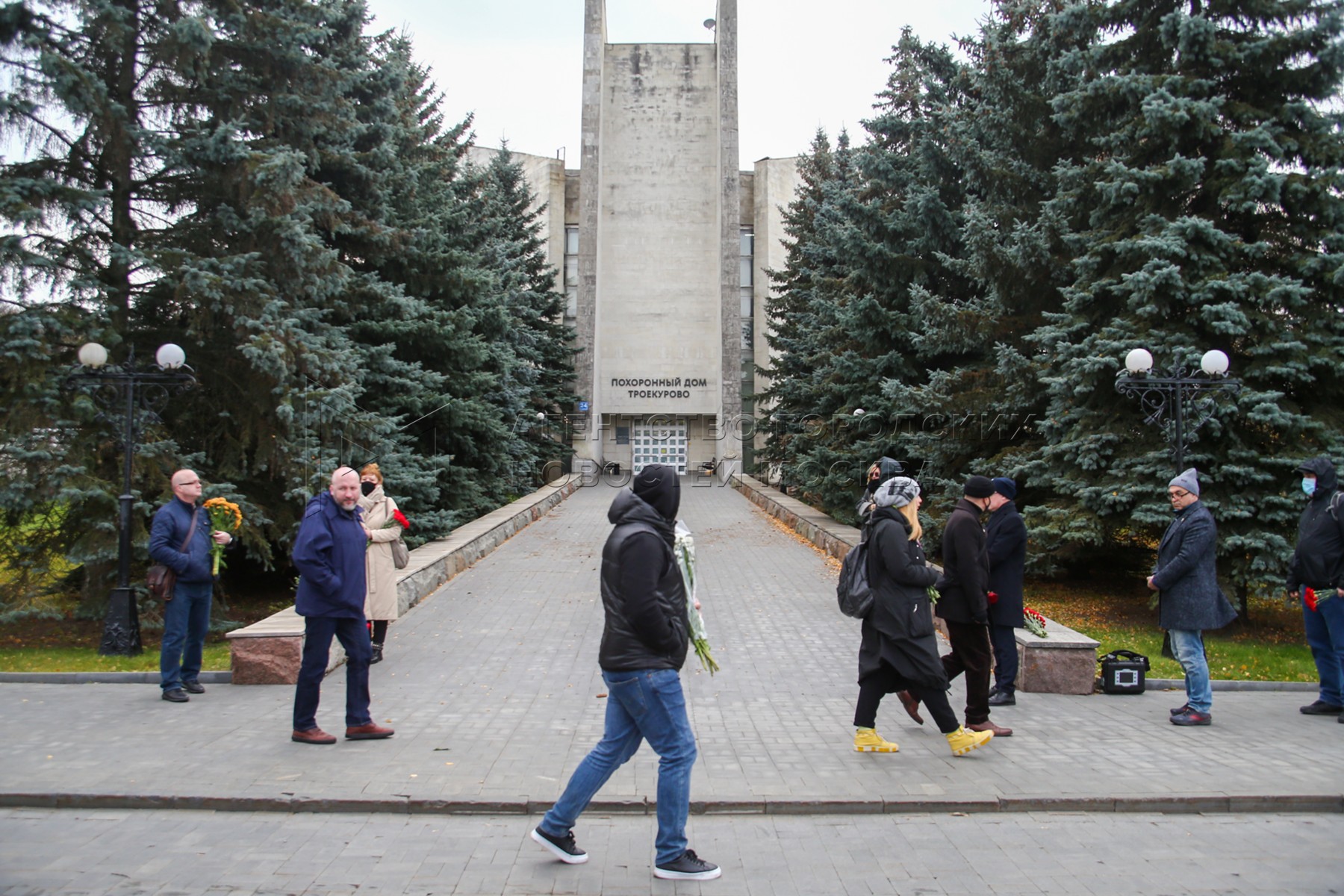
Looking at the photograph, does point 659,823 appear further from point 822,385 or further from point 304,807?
point 822,385

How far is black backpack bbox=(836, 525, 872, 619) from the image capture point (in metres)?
5.68

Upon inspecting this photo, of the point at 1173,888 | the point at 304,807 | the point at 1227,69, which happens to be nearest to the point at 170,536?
the point at 304,807

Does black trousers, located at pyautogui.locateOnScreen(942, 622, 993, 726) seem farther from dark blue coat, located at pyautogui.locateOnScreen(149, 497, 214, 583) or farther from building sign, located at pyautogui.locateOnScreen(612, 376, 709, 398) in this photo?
building sign, located at pyautogui.locateOnScreen(612, 376, 709, 398)

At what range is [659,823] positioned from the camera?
4.16 metres

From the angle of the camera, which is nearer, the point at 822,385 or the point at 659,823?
the point at 659,823

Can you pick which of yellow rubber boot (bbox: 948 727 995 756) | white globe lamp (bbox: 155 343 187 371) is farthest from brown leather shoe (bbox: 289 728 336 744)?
white globe lamp (bbox: 155 343 187 371)

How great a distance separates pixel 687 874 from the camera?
13.4ft

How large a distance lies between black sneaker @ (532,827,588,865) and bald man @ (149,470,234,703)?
153 inches

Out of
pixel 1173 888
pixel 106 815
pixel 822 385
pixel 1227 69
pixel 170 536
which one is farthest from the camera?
pixel 822 385

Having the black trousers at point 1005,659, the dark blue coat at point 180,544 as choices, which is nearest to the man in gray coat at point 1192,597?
the black trousers at point 1005,659

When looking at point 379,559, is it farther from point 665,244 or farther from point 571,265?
point 571,265

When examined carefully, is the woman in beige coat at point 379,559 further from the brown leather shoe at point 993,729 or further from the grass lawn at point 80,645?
the brown leather shoe at point 993,729

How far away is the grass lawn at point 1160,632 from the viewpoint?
8594 millimetres

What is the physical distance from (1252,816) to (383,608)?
20.1ft
